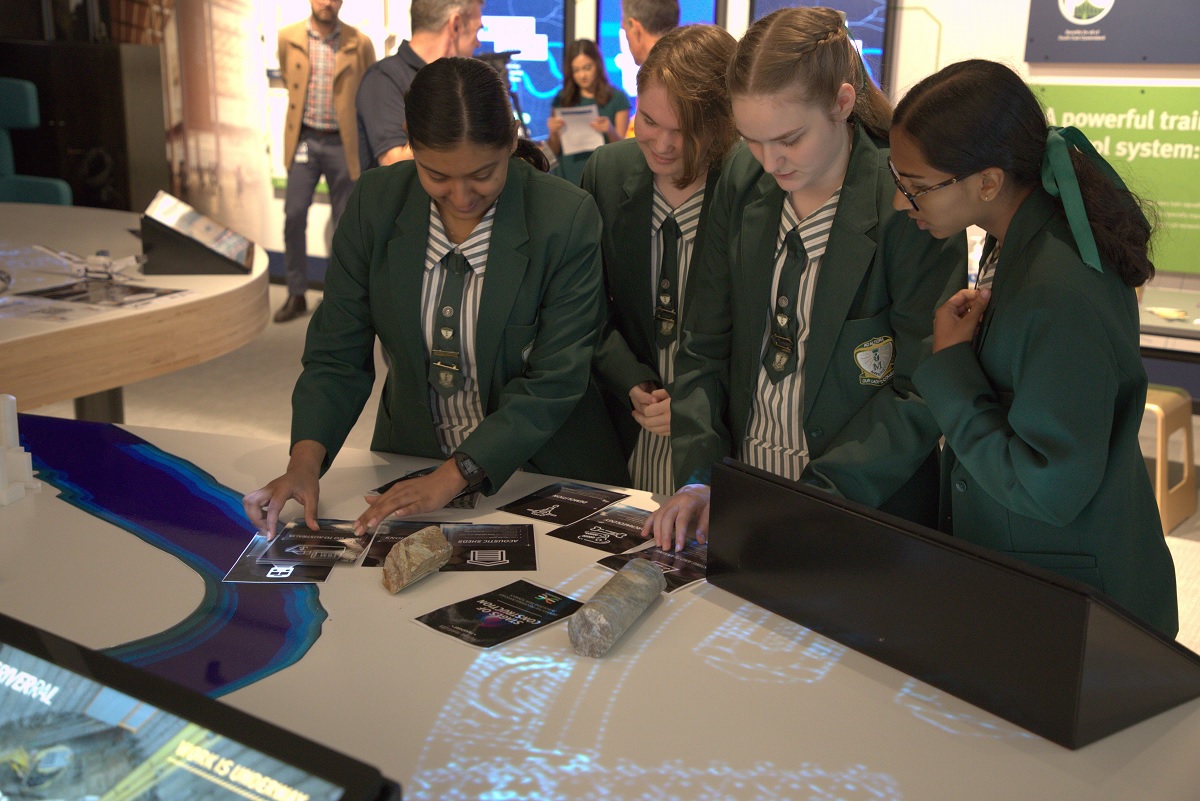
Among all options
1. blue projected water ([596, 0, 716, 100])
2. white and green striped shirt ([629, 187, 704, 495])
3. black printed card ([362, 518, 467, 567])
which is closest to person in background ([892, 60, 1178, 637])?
white and green striped shirt ([629, 187, 704, 495])

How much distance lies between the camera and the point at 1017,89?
5.13 feet

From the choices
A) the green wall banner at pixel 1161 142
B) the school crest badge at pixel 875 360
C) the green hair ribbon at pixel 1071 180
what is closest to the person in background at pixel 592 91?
the green wall banner at pixel 1161 142

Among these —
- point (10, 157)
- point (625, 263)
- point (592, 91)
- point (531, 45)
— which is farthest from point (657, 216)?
point (10, 157)

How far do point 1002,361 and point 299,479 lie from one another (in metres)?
1.11

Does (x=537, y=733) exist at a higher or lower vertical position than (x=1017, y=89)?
lower

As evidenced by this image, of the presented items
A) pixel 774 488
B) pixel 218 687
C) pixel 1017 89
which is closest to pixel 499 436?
pixel 774 488

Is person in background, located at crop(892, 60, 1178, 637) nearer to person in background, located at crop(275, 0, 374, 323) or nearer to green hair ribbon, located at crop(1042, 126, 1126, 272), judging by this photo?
green hair ribbon, located at crop(1042, 126, 1126, 272)

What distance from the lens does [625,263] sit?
2322 mm

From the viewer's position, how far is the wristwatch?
1896mm

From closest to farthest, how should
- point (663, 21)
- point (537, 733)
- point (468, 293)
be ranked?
point (537, 733) < point (468, 293) < point (663, 21)

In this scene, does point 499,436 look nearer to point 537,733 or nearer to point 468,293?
point 468,293

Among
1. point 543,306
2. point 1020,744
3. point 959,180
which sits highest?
point 959,180

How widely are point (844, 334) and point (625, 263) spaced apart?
1.92ft

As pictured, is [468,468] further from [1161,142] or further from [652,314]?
[1161,142]
